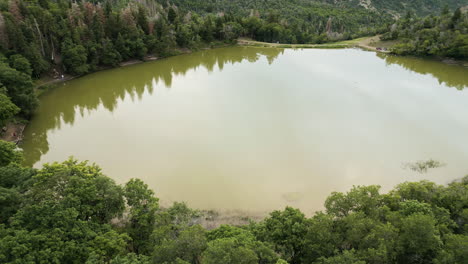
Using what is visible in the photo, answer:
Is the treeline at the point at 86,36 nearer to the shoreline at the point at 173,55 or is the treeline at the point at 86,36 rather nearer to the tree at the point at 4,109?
the tree at the point at 4,109

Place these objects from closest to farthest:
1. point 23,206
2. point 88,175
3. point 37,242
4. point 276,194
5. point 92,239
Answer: point 37,242, point 92,239, point 23,206, point 88,175, point 276,194

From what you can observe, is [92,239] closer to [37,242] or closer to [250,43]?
[37,242]

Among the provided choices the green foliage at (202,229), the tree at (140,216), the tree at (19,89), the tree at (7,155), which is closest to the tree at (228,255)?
the green foliage at (202,229)

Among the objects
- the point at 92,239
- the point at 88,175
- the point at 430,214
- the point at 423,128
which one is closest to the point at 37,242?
the point at 92,239

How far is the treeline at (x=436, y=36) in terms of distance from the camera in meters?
39.6

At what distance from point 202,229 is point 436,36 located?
152 feet

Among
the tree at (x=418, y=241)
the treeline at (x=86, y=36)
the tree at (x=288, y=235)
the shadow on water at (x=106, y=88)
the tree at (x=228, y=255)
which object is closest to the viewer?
the tree at (x=228, y=255)

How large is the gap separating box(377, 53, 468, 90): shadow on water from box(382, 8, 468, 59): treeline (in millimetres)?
1447

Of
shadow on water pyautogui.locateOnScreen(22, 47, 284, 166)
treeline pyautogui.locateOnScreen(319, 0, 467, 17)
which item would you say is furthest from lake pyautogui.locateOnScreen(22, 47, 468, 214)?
treeline pyautogui.locateOnScreen(319, 0, 467, 17)

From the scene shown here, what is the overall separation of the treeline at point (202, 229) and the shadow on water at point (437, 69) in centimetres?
2721

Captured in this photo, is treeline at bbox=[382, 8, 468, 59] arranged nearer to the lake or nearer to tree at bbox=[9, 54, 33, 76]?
the lake

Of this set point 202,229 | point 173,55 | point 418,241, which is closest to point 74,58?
point 173,55

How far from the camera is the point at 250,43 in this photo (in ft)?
164

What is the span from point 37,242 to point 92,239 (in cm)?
148
